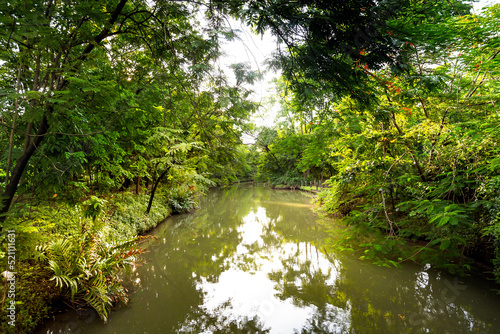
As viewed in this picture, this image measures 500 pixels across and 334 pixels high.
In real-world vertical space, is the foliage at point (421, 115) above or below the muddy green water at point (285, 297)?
above

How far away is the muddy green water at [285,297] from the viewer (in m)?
3.08

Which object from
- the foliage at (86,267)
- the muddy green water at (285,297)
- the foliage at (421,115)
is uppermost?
the foliage at (421,115)

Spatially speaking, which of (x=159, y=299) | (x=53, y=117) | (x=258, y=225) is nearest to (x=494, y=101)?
(x=53, y=117)

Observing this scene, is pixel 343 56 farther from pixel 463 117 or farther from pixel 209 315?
pixel 209 315

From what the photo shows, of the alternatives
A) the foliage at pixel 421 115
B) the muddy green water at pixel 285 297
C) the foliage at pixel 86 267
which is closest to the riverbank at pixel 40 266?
the foliage at pixel 86 267

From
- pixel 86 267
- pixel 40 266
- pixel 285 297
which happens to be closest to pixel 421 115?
pixel 285 297

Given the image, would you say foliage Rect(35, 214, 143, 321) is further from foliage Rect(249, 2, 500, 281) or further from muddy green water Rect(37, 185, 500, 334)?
foliage Rect(249, 2, 500, 281)

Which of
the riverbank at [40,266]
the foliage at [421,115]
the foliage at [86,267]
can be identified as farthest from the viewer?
the foliage at [86,267]

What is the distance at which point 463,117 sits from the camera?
13.4ft

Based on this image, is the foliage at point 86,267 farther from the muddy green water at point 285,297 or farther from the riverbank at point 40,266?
the muddy green water at point 285,297

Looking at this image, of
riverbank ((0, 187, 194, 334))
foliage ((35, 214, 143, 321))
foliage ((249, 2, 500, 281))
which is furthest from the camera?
foliage ((35, 214, 143, 321))

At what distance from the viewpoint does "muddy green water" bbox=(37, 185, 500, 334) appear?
121 inches

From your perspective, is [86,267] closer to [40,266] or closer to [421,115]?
[40,266]

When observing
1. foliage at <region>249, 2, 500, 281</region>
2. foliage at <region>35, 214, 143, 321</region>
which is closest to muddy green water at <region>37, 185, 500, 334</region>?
foliage at <region>35, 214, 143, 321</region>
